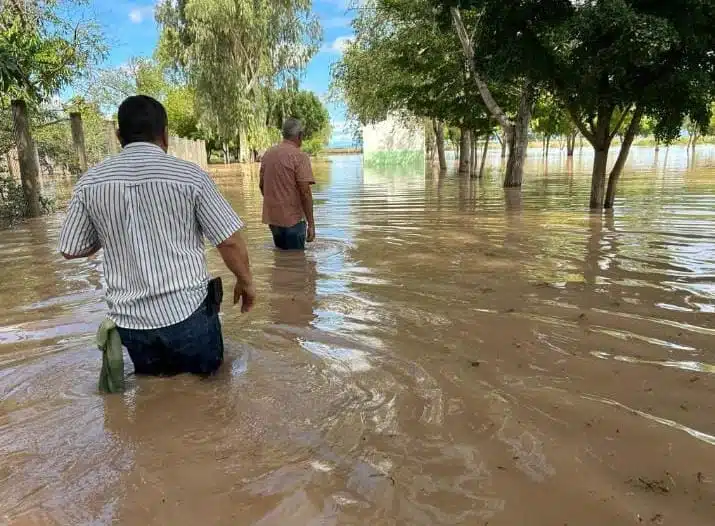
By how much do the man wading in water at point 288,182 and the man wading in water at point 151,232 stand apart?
362 cm

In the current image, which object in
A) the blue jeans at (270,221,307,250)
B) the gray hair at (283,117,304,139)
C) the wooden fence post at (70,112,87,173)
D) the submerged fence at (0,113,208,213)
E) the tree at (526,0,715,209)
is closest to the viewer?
the gray hair at (283,117,304,139)

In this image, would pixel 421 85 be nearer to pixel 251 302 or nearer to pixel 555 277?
pixel 555 277

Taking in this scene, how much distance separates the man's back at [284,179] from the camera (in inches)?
259

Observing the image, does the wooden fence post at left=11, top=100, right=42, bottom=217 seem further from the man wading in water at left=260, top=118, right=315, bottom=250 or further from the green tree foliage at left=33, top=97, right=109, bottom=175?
the man wading in water at left=260, top=118, right=315, bottom=250

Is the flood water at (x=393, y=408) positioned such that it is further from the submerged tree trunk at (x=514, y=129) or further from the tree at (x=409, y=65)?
the tree at (x=409, y=65)

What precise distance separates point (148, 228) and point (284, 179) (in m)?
3.94

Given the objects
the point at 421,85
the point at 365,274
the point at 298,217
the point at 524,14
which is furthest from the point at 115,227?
the point at 421,85

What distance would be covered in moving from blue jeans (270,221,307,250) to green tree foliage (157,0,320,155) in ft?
78.5

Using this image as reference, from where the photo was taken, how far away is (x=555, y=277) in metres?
5.84

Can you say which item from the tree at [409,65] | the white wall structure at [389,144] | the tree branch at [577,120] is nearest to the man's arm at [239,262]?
the tree branch at [577,120]

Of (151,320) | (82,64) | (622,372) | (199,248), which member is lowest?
(622,372)

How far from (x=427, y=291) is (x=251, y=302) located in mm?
2566

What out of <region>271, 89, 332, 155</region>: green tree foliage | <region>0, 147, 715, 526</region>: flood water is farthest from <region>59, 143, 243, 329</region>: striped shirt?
<region>271, 89, 332, 155</region>: green tree foliage

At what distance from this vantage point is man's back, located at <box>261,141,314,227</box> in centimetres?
658
